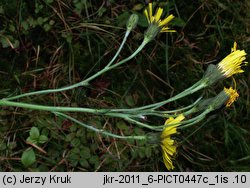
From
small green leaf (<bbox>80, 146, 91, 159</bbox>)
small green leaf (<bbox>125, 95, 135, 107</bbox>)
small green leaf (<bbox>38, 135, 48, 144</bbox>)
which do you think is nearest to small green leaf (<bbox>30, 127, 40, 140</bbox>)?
small green leaf (<bbox>38, 135, 48, 144</bbox>)

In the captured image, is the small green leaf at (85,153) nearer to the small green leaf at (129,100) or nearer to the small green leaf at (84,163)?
the small green leaf at (84,163)

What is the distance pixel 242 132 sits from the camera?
2.44 m

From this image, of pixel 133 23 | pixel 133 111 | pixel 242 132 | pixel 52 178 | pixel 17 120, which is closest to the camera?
pixel 133 111

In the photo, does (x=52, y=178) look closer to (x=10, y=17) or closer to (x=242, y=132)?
(x=10, y=17)

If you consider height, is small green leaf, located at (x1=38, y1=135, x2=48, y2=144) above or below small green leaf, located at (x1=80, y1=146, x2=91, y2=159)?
above

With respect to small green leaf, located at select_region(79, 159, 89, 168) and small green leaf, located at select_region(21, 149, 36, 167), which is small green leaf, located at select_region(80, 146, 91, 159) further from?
small green leaf, located at select_region(21, 149, 36, 167)

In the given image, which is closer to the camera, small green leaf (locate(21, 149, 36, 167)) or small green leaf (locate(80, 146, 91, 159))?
small green leaf (locate(21, 149, 36, 167))

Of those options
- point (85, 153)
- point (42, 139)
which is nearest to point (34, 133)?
point (42, 139)

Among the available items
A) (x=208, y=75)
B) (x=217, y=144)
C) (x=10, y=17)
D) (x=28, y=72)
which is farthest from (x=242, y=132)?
(x=10, y=17)

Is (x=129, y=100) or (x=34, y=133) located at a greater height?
(x=129, y=100)

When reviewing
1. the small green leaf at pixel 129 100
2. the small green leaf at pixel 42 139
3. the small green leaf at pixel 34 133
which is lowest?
the small green leaf at pixel 42 139

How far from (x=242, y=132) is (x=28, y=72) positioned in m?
1.22

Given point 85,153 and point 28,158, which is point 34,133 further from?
point 85,153

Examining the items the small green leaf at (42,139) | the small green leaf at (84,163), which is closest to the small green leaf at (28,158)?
the small green leaf at (42,139)
